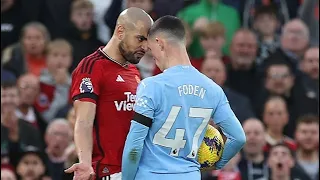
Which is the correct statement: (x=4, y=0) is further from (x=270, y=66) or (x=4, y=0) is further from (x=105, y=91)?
(x=105, y=91)

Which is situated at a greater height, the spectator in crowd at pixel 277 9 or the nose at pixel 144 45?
the nose at pixel 144 45

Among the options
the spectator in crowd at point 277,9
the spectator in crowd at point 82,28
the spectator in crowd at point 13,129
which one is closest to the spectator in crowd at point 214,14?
the spectator in crowd at point 277,9

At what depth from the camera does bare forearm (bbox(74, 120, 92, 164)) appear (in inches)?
343

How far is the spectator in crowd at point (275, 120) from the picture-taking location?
559 inches

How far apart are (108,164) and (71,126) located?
4698mm

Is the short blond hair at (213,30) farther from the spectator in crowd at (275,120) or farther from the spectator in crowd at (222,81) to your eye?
the spectator in crowd at (275,120)

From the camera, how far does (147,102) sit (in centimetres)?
827

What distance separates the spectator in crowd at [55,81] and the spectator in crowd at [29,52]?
19 cm

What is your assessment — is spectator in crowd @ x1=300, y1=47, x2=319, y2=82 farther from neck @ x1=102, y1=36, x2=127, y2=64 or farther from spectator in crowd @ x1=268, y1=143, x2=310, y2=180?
neck @ x1=102, y1=36, x2=127, y2=64

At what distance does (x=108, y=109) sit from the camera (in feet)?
29.5

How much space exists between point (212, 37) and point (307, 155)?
91.2 inches

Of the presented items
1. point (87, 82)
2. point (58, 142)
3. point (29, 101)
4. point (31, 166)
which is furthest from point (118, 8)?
point (87, 82)

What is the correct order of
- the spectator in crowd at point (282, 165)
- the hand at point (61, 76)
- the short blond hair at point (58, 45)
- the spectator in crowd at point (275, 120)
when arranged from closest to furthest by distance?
the spectator in crowd at point (282, 165)
the spectator in crowd at point (275, 120)
the hand at point (61, 76)
the short blond hair at point (58, 45)

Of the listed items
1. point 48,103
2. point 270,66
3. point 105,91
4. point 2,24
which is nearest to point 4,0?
point 2,24
